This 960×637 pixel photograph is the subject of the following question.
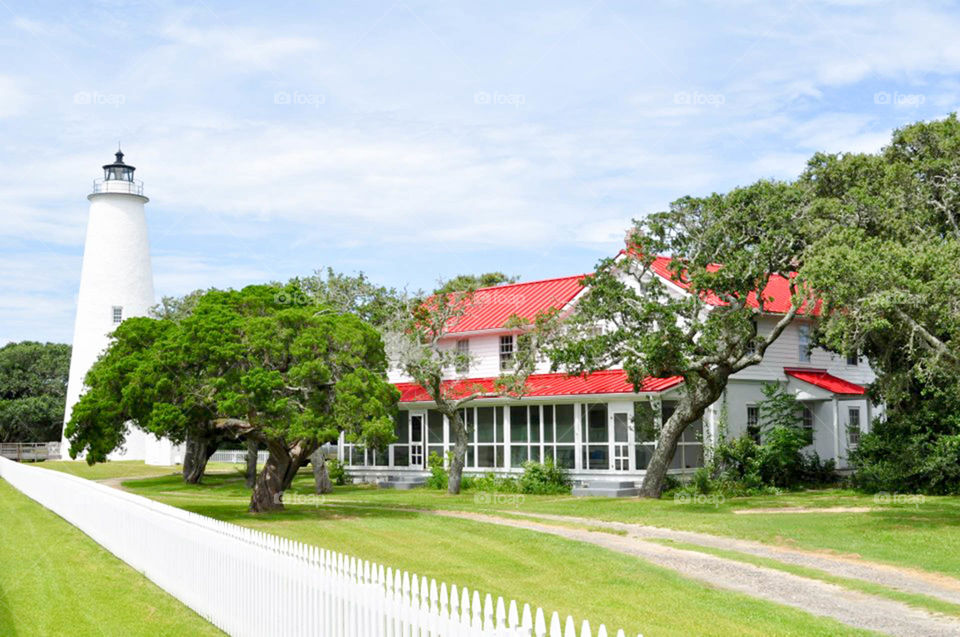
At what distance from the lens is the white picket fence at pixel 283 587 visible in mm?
6633

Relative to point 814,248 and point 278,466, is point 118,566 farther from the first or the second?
point 814,248

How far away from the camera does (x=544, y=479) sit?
3359 centimetres

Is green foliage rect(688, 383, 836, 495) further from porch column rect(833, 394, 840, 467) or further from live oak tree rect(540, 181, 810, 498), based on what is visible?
live oak tree rect(540, 181, 810, 498)

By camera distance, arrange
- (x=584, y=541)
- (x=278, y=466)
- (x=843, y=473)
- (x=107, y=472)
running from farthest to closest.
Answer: (x=107, y=472), (x=843, y=473), (x=278, y=466), (x=584, y=541)

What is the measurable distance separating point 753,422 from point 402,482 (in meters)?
13.8

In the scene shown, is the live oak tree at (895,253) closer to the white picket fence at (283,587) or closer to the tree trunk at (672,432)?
the tree trunk at (672,432)

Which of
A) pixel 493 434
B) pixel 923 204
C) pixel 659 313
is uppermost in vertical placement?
pixel 923 204

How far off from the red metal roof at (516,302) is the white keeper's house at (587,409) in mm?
67

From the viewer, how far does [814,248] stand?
23.5 m

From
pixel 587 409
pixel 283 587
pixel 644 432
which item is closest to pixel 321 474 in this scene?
pixel 587 409

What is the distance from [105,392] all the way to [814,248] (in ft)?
59.3

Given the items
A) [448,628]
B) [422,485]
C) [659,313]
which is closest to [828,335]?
[659,313]
